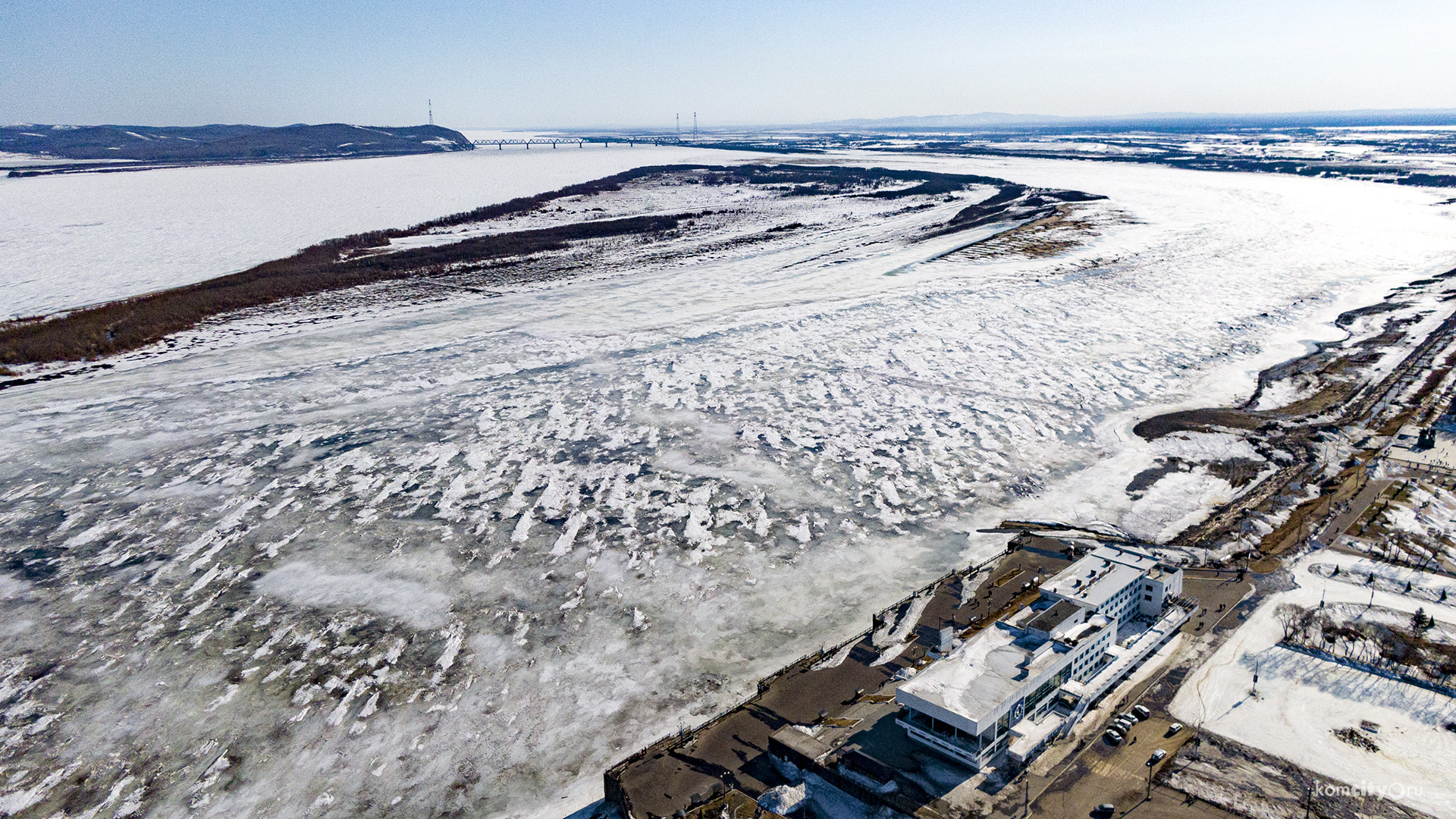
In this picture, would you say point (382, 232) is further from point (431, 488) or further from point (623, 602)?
point (623, 602)

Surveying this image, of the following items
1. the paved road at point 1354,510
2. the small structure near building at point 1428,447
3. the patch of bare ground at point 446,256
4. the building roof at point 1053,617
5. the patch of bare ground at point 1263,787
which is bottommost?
the patch of bare ground at point 1263,787

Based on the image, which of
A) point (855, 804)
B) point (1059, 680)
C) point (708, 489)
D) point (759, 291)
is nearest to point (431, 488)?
point (708, 489)

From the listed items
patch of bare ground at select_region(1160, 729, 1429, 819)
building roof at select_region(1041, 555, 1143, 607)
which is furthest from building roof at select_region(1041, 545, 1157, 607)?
patch of bare ground at select_region(1160, 729, 1429, 819)

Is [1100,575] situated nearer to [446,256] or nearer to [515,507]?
[515,507]

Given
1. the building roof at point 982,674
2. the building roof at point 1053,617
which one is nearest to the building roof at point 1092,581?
the building roof at point 1053,617

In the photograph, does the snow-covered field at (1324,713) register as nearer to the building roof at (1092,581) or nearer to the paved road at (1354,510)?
the building roof at (1092,581)
